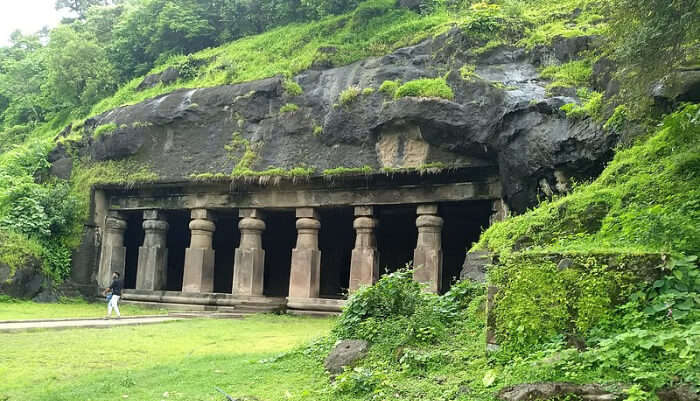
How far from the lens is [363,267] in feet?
52.4

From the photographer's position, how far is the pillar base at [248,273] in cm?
1700

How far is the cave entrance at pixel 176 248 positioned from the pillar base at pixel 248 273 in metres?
5.39

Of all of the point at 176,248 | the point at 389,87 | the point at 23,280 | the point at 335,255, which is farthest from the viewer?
the point at 176,248

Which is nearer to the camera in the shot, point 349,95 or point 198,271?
point 349,95

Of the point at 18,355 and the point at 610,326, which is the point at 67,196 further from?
the point at 610,326

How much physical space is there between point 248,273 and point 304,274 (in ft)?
5.61

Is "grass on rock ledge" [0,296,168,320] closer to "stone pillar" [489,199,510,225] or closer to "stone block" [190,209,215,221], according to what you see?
"stone block" [190,209,215,221]

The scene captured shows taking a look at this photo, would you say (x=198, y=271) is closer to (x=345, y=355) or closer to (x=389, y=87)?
(x=389, y=87)

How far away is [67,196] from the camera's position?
19078 millimetres

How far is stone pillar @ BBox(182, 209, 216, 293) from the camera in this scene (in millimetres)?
17688

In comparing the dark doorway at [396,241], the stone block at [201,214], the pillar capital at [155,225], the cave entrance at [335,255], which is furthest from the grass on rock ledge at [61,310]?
the dark doorway at [396,241]

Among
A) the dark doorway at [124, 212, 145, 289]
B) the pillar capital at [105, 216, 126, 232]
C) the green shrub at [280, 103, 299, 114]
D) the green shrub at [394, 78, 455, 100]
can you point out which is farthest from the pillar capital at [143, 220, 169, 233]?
the green shrub at [394, 78, 455, 100]

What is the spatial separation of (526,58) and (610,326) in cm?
1116

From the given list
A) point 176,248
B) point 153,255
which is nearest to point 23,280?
point 153,255
